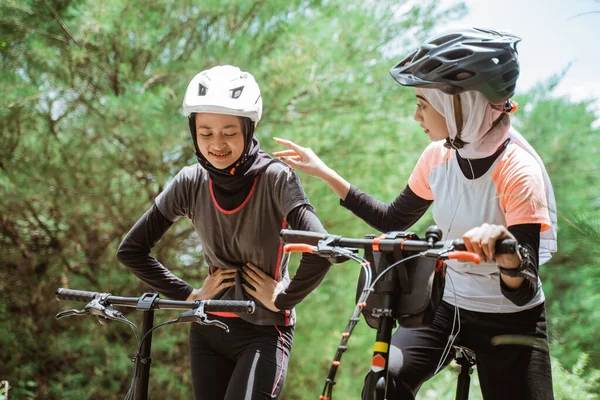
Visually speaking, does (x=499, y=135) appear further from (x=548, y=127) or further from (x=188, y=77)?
(x=548, y=127)

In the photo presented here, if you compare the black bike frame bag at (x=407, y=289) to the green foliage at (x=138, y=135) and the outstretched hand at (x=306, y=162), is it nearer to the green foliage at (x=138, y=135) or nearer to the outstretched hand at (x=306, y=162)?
the outstretched hand at (x=306, y=162)

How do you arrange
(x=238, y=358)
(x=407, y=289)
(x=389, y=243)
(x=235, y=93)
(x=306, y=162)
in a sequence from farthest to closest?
(x=306, y=162), (x=235, y=93), (x=238, y=358), (x=407, y=289), (x=389, y=243)

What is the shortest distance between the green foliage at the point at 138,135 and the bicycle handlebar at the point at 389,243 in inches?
141

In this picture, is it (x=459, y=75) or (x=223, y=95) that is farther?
(x=223, y=95)

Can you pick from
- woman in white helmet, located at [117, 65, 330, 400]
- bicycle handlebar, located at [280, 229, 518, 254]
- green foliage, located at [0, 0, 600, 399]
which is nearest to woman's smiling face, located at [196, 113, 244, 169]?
woman in white helmet, located at [117, 65, 330, 400]

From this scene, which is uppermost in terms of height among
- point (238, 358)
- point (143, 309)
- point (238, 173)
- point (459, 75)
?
point (459, 75)

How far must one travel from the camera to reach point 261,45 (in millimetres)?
6145

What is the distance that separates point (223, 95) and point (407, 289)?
1213 millimetres

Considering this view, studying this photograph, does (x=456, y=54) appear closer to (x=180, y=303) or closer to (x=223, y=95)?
(x=223, y=95)

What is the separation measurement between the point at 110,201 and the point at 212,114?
3.71 metres

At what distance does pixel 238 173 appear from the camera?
9.12 feet

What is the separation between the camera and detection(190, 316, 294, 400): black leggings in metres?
2.56

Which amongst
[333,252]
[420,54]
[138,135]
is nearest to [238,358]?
[333,252]

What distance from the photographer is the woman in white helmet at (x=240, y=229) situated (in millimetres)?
2713
